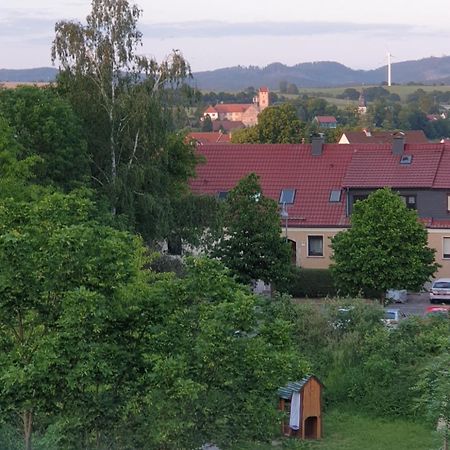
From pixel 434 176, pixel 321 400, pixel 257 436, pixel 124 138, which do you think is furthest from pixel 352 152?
pixel 257 436

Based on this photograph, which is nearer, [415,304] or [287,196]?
[415,304]

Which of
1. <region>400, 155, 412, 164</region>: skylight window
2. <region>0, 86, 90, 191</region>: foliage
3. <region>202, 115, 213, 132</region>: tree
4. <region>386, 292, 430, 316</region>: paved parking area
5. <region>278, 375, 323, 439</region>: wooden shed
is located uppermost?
<region>0, 86, 90, 191</region>: foliage

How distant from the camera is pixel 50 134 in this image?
3691 cm

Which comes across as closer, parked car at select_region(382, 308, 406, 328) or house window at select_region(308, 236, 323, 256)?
parked car at select_region(382, 308, 406, 328)

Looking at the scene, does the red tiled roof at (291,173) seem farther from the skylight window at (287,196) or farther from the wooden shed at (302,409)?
the wooden shed at (302,409)

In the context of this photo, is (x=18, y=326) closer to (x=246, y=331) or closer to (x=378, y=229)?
(x=246, y=331)

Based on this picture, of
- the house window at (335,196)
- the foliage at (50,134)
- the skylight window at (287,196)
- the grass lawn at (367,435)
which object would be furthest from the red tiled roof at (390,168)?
the grass lawn at (367,435)

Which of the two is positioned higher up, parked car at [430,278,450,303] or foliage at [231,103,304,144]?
foliage at [231,103,304,144]

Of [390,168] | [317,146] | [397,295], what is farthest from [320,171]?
[397,295]

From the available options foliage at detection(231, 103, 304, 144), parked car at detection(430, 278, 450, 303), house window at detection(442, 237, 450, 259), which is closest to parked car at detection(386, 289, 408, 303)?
parked car at detection(430, 278, 450, 303)

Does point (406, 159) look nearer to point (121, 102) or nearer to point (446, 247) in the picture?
point (446, 247)

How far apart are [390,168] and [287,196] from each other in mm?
4741

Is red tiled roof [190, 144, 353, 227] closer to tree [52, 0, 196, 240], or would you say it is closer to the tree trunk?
tree [52, 0, 196, 240]

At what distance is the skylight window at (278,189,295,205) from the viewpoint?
49.8 m
